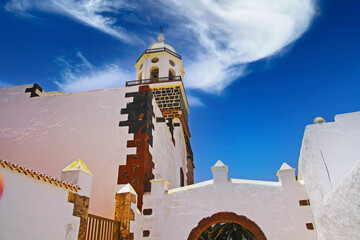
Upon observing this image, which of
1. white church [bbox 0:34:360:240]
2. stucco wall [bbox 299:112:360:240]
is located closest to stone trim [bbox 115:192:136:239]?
white church [bbox 0:34:360:240]

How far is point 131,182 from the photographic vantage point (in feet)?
24.8

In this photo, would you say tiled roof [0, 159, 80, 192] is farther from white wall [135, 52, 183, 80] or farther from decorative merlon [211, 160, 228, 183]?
white wall [135, 52, 183, 80]

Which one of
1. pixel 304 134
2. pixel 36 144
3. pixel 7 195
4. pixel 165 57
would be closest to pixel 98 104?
pixel 36 144

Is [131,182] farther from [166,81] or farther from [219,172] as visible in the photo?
[166,81]

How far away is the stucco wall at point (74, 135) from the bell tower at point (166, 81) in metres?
5.65

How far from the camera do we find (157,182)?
24.7 feet

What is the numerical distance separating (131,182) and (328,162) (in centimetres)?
472

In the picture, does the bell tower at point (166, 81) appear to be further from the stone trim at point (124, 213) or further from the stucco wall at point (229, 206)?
the stone trim at point (124, 213)

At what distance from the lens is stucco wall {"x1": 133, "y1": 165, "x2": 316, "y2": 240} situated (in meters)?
6.67

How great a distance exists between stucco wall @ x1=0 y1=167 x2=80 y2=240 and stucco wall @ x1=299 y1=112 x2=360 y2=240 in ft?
14.8

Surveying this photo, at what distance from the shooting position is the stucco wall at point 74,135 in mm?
7855

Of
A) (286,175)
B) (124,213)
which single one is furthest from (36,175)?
(286,175)

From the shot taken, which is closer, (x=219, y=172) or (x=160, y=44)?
(x=219, y=172)

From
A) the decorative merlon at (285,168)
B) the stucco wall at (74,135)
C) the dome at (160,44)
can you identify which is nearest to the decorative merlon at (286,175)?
the decorative merlon at (285,168)
